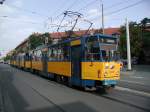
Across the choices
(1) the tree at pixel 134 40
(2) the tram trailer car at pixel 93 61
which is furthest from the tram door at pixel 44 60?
(1) the tree at pixel 134 40

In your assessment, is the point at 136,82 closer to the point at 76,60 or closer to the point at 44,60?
the point at 76,60

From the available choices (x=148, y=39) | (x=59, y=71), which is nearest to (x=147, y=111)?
(x=59, y=71)

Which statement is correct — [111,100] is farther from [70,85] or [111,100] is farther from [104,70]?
[70,85]

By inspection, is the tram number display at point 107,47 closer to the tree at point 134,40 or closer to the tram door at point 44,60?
the tram door at point 44,60

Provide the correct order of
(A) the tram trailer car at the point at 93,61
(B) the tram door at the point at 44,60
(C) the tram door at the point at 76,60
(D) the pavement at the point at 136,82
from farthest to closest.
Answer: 1. (B) the tram door at the point at 44,60
2. (D) the pavement at the point at 136,82
3. (C) the tram door at the point at 76,60
4. (A) the tram trailer car at the point at 93,61

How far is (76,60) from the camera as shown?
18281mm

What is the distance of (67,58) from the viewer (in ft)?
65.1

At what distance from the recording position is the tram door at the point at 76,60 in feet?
58.4

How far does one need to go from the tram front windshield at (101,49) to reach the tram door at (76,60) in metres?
0.99

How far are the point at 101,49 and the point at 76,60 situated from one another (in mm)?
2337

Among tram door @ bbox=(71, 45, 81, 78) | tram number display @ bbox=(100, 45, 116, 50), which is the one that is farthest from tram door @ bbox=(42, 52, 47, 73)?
tram number display @ bbox=(100, 45, 116, 50)

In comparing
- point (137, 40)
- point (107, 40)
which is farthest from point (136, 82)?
point (137, 40)

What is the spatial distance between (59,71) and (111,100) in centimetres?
866

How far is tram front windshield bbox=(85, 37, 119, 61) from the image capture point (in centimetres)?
1641
